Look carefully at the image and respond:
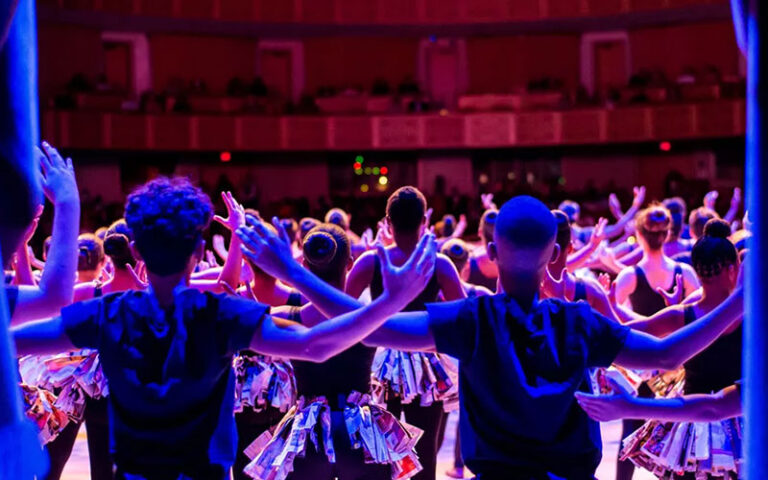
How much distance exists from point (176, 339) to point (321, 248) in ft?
4.08

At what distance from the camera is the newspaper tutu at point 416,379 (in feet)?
15.6

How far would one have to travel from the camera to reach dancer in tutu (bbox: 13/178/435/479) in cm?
263

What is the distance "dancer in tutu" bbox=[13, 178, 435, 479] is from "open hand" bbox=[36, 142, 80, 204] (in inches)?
14.4

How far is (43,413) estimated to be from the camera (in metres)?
4.27

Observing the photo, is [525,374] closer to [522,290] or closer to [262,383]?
[522,290]

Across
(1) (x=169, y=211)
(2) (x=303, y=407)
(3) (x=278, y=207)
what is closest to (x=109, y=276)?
(2) (x=303, y=407)

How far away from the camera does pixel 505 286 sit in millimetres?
2832

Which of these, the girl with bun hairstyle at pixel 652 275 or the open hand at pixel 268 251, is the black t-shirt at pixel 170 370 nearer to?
the open hand at pixel 268 251

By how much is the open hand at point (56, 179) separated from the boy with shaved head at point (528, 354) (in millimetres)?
888

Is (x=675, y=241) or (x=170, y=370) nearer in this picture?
(x=170, y=370)

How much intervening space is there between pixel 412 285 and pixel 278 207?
17.3m

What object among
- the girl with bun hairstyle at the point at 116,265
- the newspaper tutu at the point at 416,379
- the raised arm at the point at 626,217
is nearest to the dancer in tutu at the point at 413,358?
the newspaper tutu at the point at 416,379

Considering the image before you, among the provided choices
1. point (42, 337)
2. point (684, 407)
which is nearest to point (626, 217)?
point (684, 407)

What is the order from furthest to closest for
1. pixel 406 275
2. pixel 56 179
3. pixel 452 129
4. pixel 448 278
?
pixel 452 129 → pixel 448 278 → pixel 56 179 → pixel 406 275
